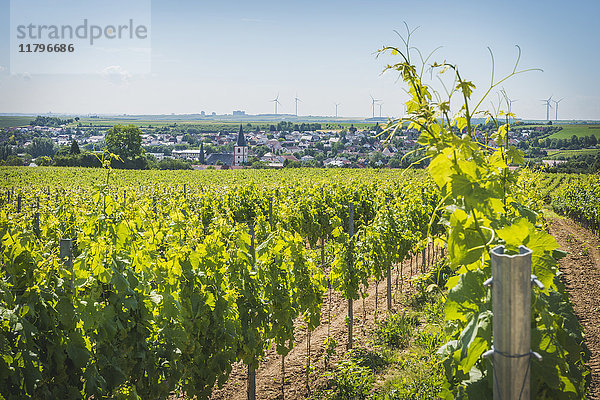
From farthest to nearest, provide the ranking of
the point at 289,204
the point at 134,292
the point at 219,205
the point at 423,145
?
1. the point at 219,205
2. the point at 289,204
3. the point at 134,292
4. the point at 423,145

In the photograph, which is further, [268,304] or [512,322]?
[268,304]

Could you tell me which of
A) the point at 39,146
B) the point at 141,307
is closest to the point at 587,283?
the point at 141,307

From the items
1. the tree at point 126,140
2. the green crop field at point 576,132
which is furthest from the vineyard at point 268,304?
the green crop field at point 576,132

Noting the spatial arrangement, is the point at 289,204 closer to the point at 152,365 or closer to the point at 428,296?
the point at 428,296

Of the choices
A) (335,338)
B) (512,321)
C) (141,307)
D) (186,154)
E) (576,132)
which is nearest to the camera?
(512,321)

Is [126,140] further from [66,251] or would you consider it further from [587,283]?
[66,251]

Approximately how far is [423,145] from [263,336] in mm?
2869

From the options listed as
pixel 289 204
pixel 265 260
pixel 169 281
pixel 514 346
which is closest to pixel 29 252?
pixel 169 281

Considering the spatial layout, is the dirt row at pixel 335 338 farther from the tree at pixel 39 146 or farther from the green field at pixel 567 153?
the green field at pixel 567 153

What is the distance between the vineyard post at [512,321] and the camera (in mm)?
1328

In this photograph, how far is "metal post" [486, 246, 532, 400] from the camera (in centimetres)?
133

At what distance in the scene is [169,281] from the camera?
12.4ft

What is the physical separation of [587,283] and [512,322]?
973 cm

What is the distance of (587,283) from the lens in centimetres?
945
